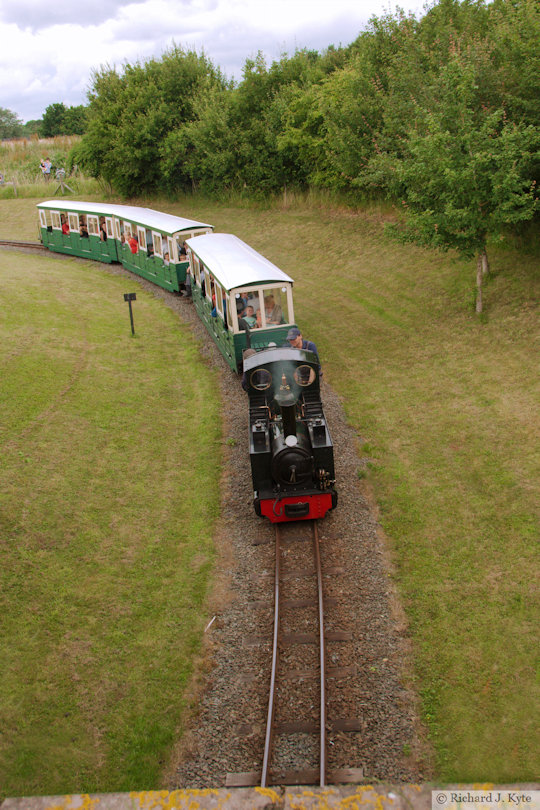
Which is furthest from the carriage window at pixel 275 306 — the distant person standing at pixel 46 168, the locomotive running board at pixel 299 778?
the distant person standing at pixel 46 168

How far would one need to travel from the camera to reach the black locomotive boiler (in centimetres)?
884

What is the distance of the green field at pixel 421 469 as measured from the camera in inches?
251

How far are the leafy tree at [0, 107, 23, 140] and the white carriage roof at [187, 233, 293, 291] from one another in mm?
83252

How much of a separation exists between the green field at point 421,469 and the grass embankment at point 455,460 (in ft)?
0.09

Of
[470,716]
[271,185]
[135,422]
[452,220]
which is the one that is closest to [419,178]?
[452,220]

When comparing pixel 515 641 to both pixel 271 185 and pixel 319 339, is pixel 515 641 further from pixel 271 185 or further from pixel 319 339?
pixel 271 185

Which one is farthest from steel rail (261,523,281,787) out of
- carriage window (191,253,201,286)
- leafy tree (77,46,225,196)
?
leafy tree (77,46,225,196)

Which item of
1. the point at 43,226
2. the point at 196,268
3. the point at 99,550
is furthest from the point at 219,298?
the point at 43,226

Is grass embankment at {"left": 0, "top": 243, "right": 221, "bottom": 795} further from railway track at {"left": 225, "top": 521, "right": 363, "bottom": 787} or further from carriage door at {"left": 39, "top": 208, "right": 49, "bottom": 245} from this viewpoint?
carriage door at {"left": 39, "top": 208, "right": 49, "bottom": 245}

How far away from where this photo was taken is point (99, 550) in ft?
29.8

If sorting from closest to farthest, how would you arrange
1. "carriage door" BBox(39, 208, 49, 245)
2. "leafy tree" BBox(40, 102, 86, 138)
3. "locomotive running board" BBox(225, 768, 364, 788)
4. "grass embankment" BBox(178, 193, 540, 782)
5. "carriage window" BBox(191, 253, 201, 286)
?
"locomotive running board" BBox(225, 768, 364, 788)
"grass embankment" BBox(178, 193, 540, 782)
"carriage window" BBox(191, 253, 201, 286)
"carriage door" BBox(39, 208, 49, 245)
"leafy tree" BBox(40, 102, 86, 138)

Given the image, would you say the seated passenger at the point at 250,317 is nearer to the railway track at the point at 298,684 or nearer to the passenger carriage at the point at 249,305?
the passenger carriage at the point at 249,305

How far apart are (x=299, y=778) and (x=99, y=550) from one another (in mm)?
4635

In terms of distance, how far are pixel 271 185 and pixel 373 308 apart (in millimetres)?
17538
